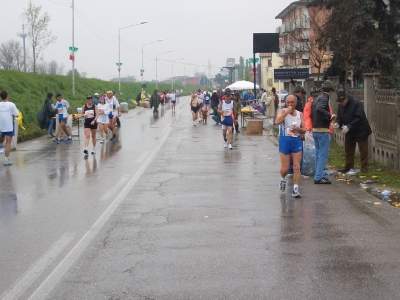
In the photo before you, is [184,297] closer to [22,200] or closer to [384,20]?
[22,200]

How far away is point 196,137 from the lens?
23719mm

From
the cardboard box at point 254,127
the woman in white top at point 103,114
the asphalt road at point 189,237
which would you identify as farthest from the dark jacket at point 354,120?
the cardboard box at point 254,127

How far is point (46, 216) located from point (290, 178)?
5.55 meters

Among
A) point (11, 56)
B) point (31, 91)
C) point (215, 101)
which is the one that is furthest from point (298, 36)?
point (11, 56)

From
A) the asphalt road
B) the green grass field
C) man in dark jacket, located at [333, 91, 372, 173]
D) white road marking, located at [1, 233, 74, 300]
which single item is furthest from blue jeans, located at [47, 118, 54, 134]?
white road marking, located at [1, 233, 74, 300]

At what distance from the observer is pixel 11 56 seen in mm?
71625

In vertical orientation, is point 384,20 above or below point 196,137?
above

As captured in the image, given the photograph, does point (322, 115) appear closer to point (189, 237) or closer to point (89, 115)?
point (189, 237)

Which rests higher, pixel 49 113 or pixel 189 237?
pixel 49 113

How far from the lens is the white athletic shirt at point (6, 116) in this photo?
1516cm

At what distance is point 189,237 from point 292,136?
3.53 meters

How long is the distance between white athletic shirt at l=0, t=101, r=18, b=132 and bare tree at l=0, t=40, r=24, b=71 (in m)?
57.8

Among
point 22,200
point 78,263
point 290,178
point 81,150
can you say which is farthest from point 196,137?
point 78,263

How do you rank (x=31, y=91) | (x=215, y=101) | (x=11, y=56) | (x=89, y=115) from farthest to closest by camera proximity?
(x=11, y=56) → (x=31, y=91) → (x=215, y=101) → (x=89, y=115)
